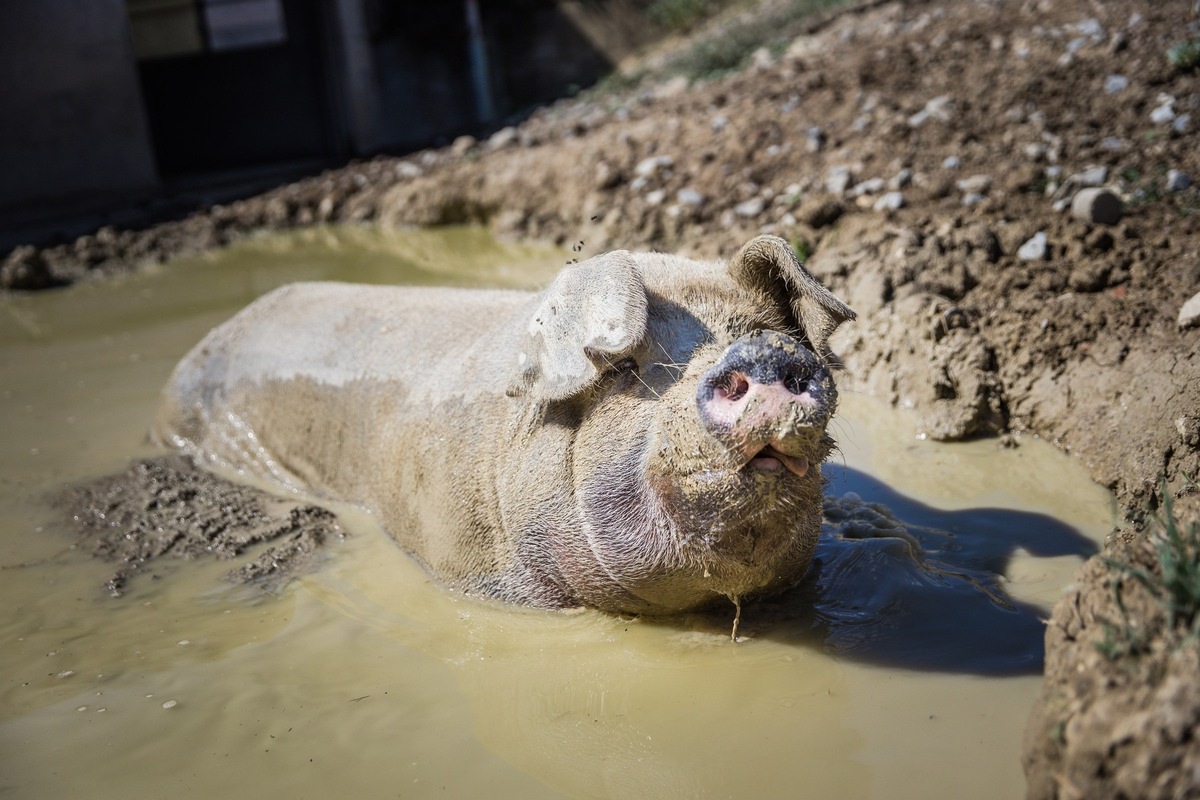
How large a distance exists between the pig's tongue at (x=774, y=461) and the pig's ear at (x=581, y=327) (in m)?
0.46

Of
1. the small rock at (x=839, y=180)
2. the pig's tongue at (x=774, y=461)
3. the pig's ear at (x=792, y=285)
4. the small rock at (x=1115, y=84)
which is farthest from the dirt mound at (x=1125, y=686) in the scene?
the small rock at (x=1115, y=84)

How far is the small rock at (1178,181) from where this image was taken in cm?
521

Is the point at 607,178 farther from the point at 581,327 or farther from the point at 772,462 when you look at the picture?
the point at 772,462

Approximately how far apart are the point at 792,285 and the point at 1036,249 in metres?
2.55

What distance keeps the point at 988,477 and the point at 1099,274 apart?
1.23 m

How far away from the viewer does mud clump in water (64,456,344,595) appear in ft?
13.7

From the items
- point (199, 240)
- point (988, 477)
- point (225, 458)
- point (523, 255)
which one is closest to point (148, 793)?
point (225, 458)

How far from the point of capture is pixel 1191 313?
13.8 feet

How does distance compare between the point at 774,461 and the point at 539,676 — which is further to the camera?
the point at 539,676

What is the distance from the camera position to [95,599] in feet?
13.0

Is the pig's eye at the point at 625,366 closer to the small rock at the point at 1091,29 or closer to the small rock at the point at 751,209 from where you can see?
the small rock at the point at 751,209

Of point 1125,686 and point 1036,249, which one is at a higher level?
point 1036,249

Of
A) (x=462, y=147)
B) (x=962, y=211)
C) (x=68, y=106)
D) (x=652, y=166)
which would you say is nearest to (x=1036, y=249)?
(x=962, y=211)

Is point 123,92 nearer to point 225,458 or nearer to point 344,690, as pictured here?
point 225,458
